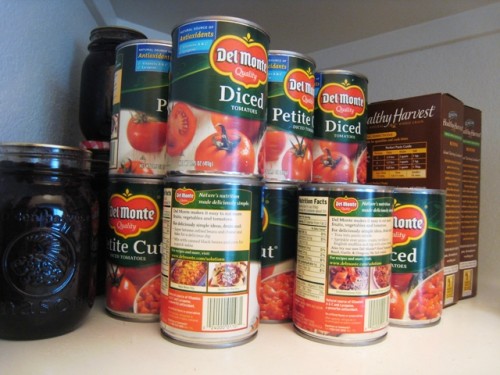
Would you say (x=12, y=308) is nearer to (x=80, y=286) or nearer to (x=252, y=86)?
(x=80, y=286)

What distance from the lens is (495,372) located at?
1.82 ft

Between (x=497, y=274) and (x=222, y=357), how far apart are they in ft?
2.63

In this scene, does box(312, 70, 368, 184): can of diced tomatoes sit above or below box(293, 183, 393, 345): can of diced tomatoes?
above

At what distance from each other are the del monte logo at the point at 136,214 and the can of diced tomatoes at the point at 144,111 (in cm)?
4

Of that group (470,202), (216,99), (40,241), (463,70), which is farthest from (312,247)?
(463,70)

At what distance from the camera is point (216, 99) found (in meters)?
0.62

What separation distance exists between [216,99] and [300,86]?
0.20 metres

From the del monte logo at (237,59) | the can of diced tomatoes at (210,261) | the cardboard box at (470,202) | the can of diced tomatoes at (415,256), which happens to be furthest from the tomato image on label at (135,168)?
the cardboard box at (470,202)

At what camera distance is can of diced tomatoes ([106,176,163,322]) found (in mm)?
712

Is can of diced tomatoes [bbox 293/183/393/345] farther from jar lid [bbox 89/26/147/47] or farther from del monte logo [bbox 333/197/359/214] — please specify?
jar lid [bbox 89/26/147/47]

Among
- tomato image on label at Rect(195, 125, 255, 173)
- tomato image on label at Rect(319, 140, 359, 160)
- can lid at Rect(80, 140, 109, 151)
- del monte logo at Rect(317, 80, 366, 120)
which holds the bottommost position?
tomato image on label at Rect(195, 125, 255, 173)

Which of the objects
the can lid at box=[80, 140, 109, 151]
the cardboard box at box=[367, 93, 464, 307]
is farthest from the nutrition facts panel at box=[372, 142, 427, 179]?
the can lid at box=[80, 140, 109, 151]

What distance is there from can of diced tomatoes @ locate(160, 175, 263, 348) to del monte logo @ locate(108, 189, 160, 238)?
94mm

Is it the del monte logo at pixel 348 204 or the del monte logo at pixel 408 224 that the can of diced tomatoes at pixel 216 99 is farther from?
the del monte logo at pixel 408 224
